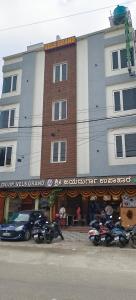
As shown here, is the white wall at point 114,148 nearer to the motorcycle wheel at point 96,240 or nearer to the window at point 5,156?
→ the motorcycle wheel at point 96,240

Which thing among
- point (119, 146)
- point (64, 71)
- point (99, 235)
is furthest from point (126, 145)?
point (64, 71)

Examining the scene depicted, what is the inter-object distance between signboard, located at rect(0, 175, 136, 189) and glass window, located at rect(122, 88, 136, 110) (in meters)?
5.10

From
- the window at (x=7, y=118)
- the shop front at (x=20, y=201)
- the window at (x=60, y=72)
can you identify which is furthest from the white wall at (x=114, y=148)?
the window at (x=7, y=118)

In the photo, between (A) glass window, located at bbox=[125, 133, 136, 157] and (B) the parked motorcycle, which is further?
(A) glass window, located at bbox=[125, 133, 136, 157]

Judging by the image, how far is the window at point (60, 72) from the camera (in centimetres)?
2283

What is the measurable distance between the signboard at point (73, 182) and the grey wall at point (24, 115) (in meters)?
1.08

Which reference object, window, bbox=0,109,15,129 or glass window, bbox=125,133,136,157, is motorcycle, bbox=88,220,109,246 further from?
window, bbox=0,109,15,129

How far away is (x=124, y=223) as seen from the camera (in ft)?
58.6

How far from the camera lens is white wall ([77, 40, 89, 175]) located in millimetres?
19812

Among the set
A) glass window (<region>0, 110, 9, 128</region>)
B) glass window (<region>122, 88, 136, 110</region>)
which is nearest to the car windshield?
glass window (<region>0, 110, 9, 128</region>)

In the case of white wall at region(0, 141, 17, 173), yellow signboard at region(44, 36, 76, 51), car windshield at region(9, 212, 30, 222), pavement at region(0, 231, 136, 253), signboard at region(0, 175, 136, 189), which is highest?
yellow signboard at region(44, 36, 76, 51)

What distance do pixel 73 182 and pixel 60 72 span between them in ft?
31.3

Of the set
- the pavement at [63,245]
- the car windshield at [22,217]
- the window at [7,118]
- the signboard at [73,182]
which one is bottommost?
the pavement at [63,245]

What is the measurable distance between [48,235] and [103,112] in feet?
31.4
